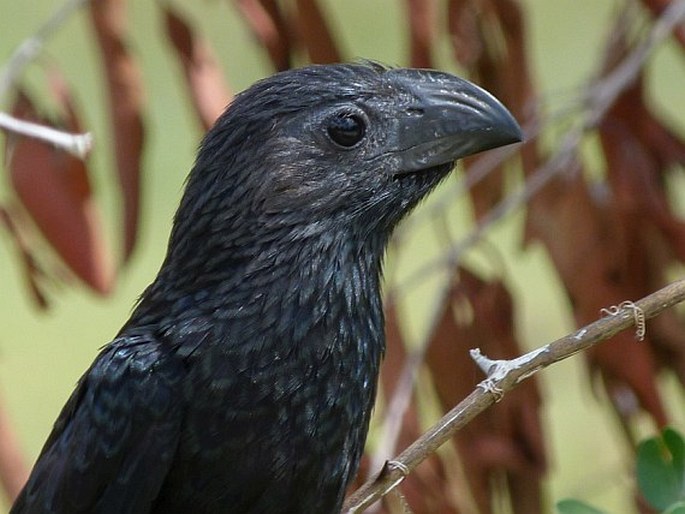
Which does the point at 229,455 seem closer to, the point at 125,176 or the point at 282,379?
the point at 282,379

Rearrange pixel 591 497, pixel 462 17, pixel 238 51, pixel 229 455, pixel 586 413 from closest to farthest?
pixel 229 455 < pixel 462 17 < pixel 591 497 < pixel 586 413 < pixel 238 51

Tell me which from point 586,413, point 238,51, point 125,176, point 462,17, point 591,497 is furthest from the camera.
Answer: point 238,51

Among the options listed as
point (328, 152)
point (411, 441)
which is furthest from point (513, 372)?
point (411, 441)

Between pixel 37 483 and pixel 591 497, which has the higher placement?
pixel 37 483

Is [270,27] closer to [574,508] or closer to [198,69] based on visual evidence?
[198,69]

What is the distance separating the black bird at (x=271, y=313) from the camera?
2789 millimetres

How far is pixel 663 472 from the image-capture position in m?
2.57

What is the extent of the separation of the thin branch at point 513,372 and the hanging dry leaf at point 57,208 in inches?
46.5

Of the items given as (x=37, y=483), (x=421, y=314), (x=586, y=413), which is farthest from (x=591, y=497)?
(x=37, y=483)

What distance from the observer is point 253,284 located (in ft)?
9.45

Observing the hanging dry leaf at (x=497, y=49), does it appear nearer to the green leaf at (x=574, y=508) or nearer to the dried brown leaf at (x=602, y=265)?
the dried brown leaf at (x=602, y=265)

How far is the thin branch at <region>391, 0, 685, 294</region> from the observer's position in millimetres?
3600

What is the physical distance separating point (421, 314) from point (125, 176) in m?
5.06

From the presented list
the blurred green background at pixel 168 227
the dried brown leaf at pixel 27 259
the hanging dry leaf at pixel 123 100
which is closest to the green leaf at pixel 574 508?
the hanging dry leaf at pixel 123 100
